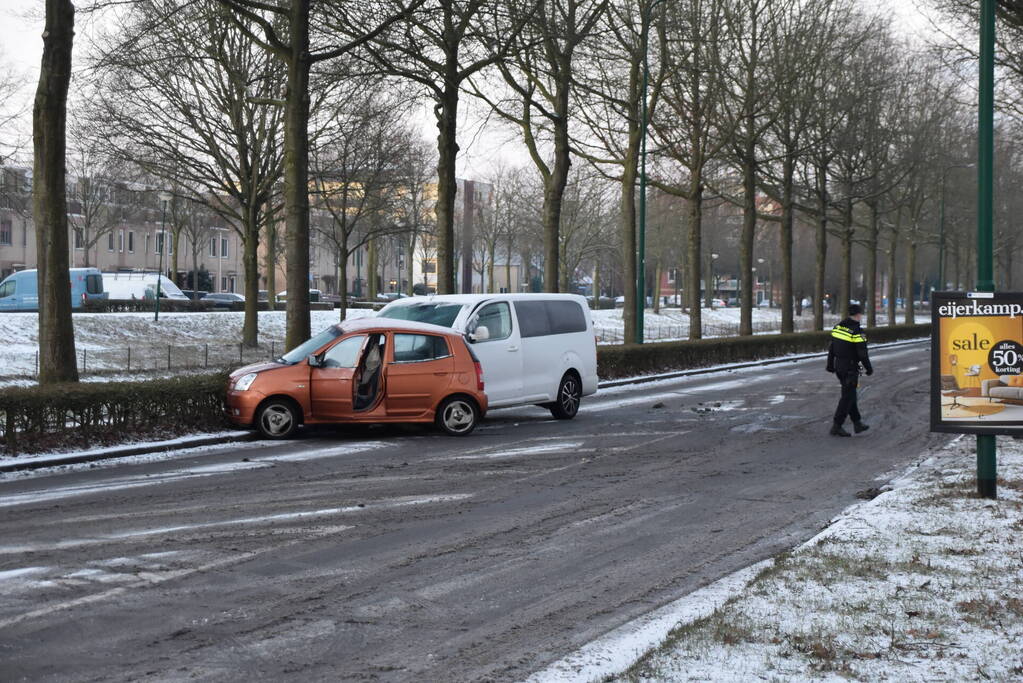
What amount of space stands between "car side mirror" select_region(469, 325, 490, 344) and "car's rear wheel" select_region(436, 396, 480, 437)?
4.30 feet

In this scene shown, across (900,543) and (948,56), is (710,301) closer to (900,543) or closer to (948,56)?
(948,56)

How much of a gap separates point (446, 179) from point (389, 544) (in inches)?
A: 659

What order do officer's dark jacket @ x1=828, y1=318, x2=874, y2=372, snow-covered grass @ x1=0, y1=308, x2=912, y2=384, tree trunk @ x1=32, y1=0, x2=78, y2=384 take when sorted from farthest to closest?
1. snow-covered grass @ x1=0, y1=308, x2=912, y2=384
2. officer's dark jacket @ x1=828, y1=318, x2=874, y2=372
3. tree trunk @ x1=32, y1=0, x2=78, y2=384

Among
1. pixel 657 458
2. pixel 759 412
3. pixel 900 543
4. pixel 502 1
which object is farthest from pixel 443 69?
pixel 900 543

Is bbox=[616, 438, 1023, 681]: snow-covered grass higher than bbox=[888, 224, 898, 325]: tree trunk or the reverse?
the reverse

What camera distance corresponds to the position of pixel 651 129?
37.0 metres

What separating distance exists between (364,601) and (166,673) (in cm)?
164

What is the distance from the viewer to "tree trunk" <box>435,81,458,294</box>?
79.0ft

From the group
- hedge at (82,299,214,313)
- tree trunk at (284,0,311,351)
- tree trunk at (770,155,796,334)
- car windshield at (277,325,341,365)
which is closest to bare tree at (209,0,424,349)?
tree trunk at (284,0,311,351)

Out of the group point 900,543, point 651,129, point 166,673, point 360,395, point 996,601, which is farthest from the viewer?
point 651,129

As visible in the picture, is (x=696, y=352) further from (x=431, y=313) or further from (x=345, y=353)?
(x=345, y=353)

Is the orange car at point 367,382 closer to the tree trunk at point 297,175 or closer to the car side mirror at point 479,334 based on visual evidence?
the car side mirror at point 479,334

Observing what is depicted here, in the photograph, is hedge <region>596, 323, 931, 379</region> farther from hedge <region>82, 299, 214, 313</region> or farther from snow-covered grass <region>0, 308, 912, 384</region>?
hedge <region>82, 299, 214, 313</region>

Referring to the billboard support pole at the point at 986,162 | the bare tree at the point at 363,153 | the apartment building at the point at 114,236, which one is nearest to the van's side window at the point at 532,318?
the billboard support pole at the point at 986,162
